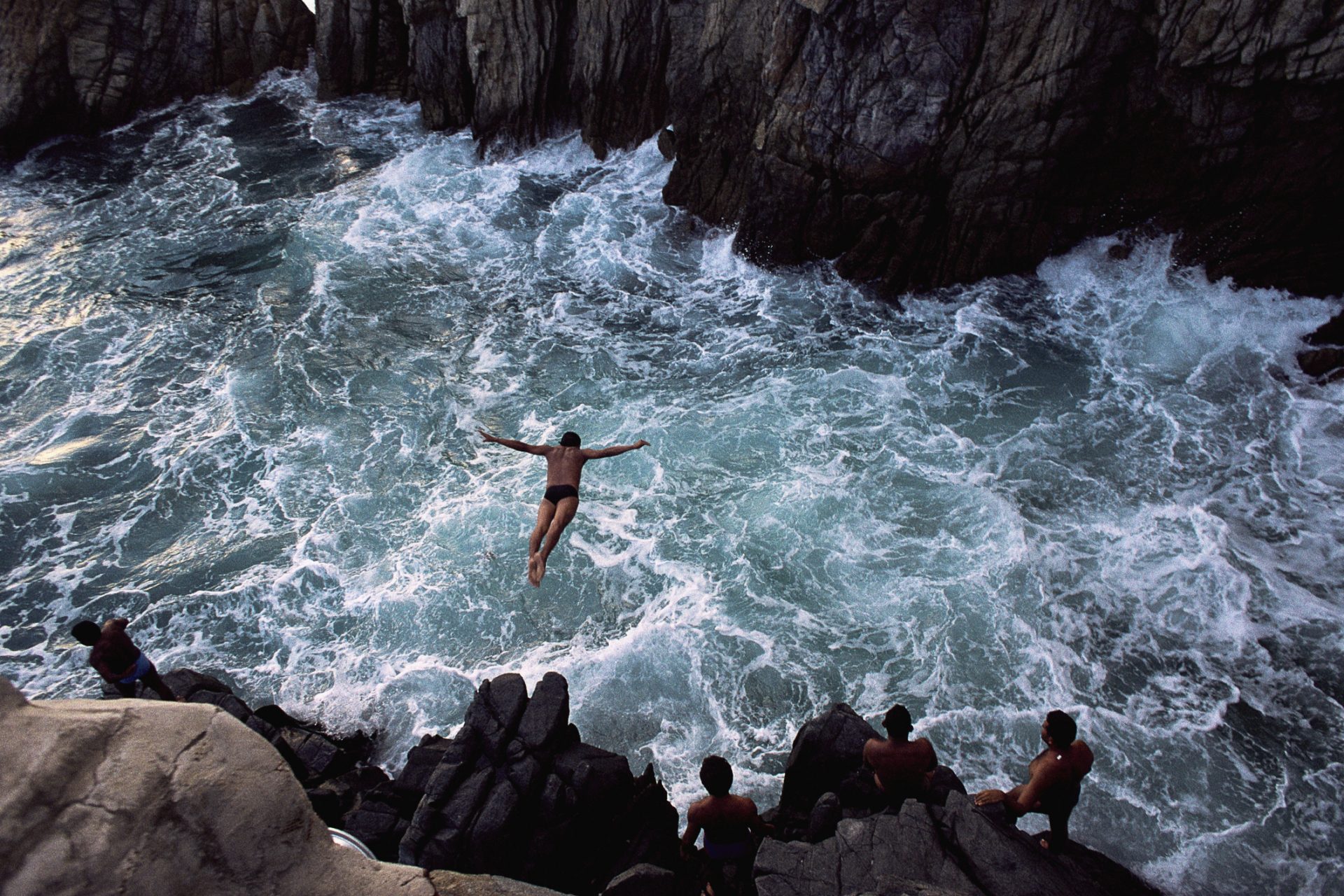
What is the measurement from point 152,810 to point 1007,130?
1771 centimetres

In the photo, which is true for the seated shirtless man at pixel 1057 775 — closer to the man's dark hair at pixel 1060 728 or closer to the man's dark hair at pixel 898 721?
the man's dark hair at pixel 1060 728

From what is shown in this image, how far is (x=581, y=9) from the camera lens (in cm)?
2197

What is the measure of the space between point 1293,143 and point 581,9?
647 inches

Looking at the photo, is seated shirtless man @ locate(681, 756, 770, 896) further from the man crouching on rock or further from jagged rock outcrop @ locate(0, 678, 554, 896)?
the man crouching on rock

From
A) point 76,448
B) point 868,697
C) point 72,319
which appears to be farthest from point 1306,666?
point 72,319

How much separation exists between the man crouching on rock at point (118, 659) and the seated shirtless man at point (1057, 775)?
952cm

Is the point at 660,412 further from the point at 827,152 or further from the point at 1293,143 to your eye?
the point at 1293,143

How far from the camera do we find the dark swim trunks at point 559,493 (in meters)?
11.1

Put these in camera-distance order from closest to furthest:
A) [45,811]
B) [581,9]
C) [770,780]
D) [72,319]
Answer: [45,811] → [770,780] → [72,319] → [581,9]

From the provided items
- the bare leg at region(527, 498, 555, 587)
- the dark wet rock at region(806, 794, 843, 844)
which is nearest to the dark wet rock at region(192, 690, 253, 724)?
the bare leg at region(527, 498, 555, 587)

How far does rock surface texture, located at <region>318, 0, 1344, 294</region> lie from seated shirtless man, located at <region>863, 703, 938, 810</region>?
12.3 meters

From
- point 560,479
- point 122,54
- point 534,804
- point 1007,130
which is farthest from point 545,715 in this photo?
point 122,54

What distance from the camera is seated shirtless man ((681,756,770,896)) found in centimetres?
792

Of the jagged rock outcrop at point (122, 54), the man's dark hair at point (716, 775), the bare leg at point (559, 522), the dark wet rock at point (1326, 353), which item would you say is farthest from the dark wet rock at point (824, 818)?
the jagged rock outcrop at point (122, 54)
